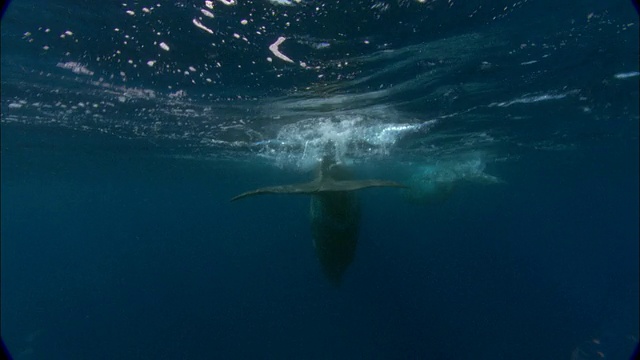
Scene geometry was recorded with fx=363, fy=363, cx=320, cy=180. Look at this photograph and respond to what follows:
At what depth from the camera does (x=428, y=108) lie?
1513 cm

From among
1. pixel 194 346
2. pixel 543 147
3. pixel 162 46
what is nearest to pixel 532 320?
pixel 543 147

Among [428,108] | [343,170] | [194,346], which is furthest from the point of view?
[194,346]

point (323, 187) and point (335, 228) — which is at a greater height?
point (323, 187)

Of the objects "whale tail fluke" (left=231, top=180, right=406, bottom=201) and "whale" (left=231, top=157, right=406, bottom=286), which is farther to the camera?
"whale" (left=231, top=157, right=406, bottom=286)

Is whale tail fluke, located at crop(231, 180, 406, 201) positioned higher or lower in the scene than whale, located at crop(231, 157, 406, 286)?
higher

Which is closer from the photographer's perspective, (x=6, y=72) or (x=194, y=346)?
(x=6, y=72)

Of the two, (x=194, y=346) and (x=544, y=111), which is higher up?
(x=544, y=111)

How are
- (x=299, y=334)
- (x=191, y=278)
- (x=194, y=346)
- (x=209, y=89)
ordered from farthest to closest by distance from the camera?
(x=191, y=278), (x=299, y=334), (x=194, y=346), (x=209, y=89)

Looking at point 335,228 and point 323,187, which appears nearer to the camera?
point 323,187

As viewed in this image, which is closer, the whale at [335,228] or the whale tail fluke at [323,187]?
the whale tail fluke at [323,187]

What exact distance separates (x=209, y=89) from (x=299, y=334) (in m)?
19.0

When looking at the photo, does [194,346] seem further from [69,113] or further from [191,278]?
[191,278]

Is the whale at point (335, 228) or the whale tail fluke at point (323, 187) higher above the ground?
the whale tail fluke at point (323, 187)

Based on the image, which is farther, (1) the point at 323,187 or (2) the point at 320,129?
(2) the point at 320,129
